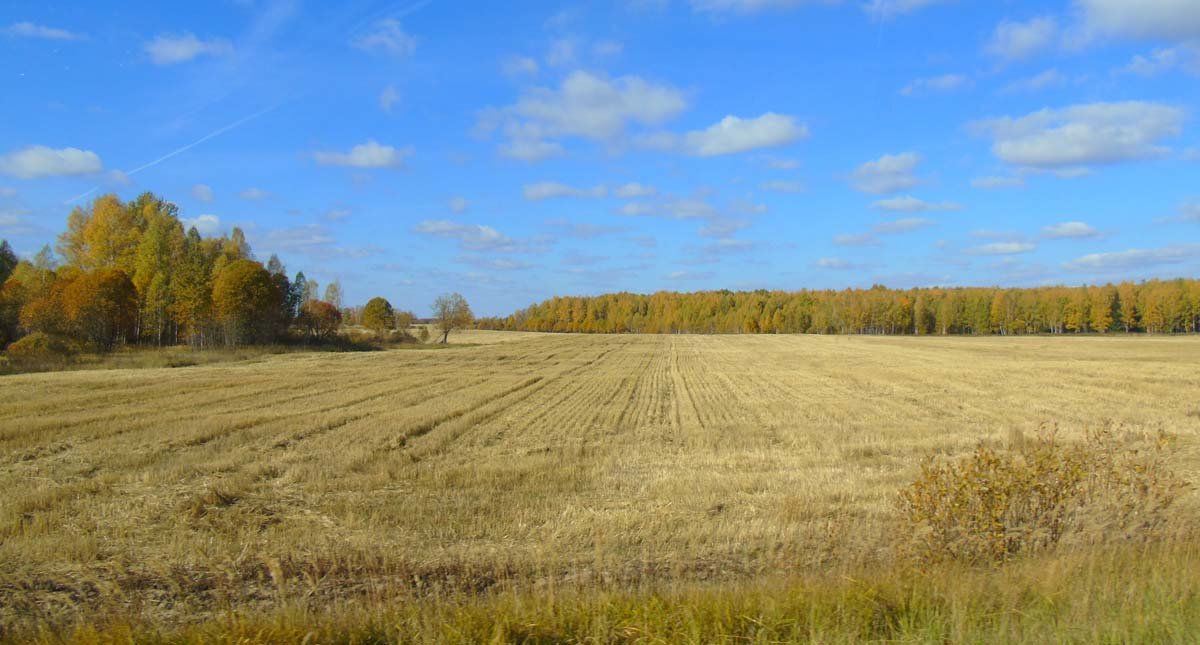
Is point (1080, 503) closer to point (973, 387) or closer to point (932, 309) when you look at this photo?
point (973, 387)

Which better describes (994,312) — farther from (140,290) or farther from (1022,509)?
(1022,509)

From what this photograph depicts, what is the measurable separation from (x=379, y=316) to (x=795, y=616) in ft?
340

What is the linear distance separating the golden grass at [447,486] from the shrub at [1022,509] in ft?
2.89

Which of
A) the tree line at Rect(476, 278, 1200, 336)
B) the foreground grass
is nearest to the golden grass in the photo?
the foreground grass

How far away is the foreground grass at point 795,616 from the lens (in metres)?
5.37

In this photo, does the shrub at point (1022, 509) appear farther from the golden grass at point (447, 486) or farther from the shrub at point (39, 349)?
the shrub at point (39, 349)

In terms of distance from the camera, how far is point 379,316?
341 ft

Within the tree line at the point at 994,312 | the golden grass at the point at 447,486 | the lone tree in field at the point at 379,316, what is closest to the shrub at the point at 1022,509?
the golden grass at the point at 447,486

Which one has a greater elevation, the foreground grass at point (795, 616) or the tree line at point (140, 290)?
the tree line at point (140, 290)

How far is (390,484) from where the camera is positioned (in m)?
13.2

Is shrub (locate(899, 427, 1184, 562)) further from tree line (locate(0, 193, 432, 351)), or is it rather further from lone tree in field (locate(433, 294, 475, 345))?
lone tree in field (locate(433, 294, 475, 345))

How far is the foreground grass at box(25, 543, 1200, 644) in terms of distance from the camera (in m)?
5.37

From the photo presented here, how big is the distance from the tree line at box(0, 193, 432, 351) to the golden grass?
98.6 feet

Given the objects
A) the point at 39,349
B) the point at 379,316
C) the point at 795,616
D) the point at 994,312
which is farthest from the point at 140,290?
the point at 994,312
